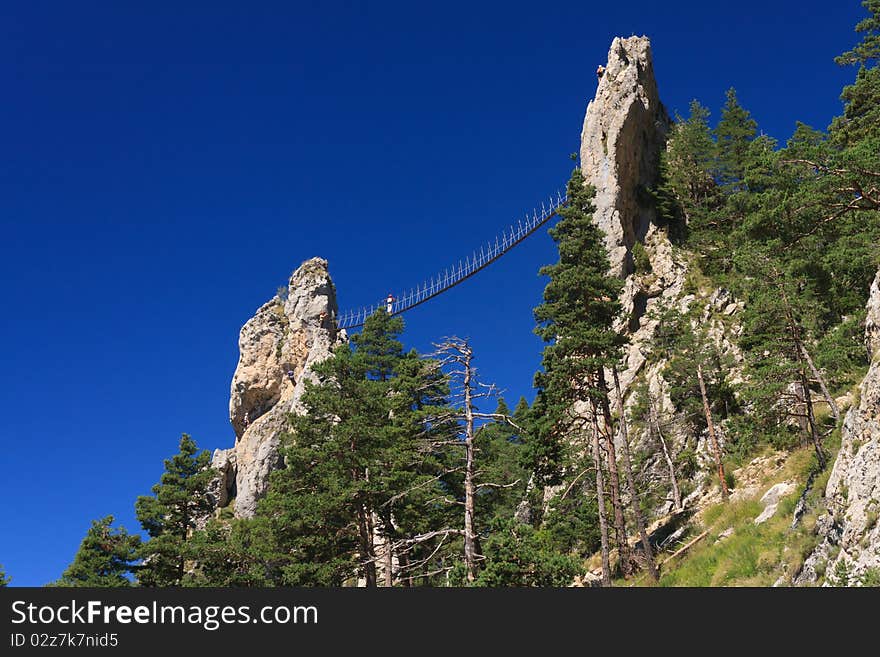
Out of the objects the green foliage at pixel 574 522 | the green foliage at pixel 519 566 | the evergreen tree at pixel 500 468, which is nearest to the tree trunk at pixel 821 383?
the green foliage at pixel 574 522

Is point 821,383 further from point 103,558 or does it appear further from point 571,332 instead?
point 103,558

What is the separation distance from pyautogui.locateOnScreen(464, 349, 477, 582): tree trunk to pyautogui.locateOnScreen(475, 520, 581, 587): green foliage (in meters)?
1.21

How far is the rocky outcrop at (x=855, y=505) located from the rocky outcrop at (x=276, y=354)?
50.4m

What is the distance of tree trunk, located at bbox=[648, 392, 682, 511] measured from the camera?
3328cm

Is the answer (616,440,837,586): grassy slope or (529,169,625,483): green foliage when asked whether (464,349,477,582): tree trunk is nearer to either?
(616,440,837,586): grassy slope

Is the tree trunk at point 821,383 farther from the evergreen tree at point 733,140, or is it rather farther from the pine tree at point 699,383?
the evergreen tree at point 733,140

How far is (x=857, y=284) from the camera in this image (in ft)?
104

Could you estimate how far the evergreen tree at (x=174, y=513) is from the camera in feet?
89.2

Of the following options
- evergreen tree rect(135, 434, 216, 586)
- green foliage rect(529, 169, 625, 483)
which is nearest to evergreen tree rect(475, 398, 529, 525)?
green foliage rect(529, 169, 625, 483)

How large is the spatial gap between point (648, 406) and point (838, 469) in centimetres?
2268

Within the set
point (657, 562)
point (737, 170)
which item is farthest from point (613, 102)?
point (657, 562)

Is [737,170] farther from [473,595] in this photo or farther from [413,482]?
[473,595]

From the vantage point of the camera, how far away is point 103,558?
28750 mm

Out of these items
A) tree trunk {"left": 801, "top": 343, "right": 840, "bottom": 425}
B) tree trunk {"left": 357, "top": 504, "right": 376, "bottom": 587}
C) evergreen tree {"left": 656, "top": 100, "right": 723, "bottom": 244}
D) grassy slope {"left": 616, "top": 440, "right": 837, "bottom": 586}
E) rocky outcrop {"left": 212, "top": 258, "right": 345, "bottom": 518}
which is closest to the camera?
grassy slope {"left": 616, "top": 440, "right": 837, "bottom": 586}
